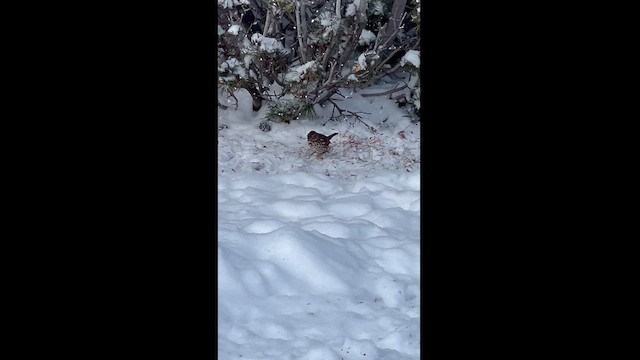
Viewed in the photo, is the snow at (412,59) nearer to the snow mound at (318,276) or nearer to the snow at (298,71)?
the snow at (298,71)

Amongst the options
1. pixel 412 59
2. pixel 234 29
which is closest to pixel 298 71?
pixel 234 29

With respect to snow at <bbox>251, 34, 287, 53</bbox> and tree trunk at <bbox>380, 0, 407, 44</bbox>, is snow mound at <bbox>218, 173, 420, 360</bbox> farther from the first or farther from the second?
tree trunk at <bbox>380, 0, 407, 44</bbox>

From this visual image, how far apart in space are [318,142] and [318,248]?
5.75ft

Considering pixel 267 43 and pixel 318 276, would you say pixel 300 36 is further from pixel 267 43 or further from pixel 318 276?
pixel 318 276

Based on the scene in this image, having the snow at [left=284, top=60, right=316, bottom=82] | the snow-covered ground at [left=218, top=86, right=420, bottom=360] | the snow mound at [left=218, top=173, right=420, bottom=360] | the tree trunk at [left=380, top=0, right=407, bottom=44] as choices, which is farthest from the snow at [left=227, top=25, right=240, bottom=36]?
the snow mound at [left=218, top=173, right=420, bottom=360]

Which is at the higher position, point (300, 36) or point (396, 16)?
point (396, 16)

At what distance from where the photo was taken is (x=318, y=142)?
4586mm

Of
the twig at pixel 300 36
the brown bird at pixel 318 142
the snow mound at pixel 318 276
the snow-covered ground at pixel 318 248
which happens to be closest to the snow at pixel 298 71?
the twig at pixel 300 36

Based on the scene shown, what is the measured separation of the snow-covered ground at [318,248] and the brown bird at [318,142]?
0.27 ft

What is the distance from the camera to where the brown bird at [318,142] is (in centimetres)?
457

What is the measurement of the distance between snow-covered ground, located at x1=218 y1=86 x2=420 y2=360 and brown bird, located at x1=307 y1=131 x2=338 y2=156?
0.27 ft
